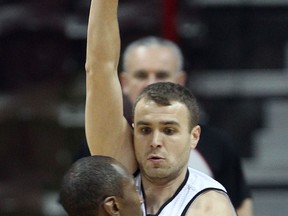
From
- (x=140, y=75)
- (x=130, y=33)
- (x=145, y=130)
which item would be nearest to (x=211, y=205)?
(x=145, y=130)

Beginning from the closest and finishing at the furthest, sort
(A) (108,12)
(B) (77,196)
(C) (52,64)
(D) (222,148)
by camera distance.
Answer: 1. (B) (77,196)
2. (A) (108,12)
3. (D) (222,148)
4. (C) (52,64)

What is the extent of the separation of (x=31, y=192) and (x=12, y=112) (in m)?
→ 0.50

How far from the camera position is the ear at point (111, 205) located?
10.9ft

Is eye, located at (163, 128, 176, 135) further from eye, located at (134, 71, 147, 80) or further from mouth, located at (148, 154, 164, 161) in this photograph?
eye, located at (134, 71, 147, 80)

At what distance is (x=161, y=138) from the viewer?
3973mm

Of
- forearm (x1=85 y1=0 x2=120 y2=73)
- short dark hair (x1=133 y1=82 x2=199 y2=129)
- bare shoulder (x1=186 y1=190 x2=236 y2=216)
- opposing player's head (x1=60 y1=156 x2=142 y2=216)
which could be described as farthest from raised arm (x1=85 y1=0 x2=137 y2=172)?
opposing player's head (x1=60 y1=156 x2=142 y2=216)

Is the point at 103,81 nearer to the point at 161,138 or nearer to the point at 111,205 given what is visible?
the point at 161,138

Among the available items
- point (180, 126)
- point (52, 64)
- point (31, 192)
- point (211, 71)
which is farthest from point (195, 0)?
point (180, 126)

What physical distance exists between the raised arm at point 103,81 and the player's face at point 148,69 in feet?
4.84

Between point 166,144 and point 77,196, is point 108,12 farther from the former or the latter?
point 77,196

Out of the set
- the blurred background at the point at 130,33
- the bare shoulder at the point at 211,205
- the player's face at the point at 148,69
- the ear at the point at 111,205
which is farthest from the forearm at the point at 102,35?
the blurred background at the point at 130,33

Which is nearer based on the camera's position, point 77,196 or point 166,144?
point 77,196

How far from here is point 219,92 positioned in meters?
6.87

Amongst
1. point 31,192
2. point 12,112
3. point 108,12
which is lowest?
point 31,192
